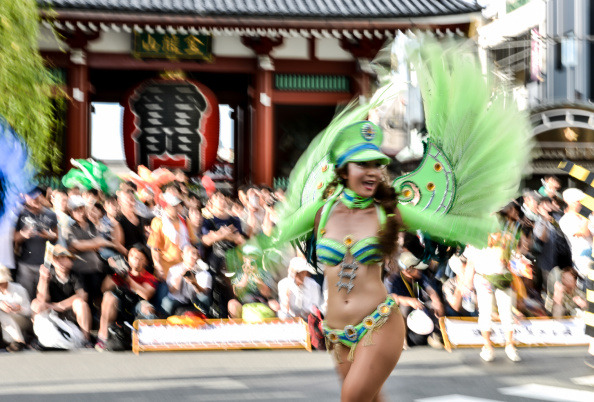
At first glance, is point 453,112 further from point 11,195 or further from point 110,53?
point 110,53

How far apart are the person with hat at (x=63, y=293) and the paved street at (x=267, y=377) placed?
1.42 feet

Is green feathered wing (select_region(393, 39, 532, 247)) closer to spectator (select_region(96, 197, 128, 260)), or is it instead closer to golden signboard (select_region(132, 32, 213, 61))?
spectator (select_region(96, 197, 128, 260))

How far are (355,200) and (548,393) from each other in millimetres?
3699

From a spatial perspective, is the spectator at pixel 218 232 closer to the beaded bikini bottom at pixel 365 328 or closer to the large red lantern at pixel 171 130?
the large red lantern at pixel 171 130

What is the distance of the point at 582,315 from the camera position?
9.93 meters

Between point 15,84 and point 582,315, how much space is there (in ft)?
22.8

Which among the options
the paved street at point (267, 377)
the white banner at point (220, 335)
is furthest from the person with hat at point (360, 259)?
the white banner at point (220, 335)

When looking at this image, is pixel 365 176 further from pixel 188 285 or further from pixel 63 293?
pixel 63 293

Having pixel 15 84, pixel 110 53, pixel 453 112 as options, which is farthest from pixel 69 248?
pixel 110 53

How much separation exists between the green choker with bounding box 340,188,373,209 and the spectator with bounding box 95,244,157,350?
5347mm

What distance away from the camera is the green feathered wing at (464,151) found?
4.60 meters

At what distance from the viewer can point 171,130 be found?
14.4 meters

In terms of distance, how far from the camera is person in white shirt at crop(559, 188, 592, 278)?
1016cm

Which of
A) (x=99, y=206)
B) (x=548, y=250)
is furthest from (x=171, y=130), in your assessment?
(x=548, y=250)
